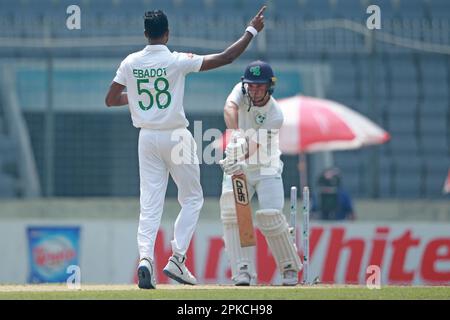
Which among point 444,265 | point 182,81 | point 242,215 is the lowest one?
point 444,265

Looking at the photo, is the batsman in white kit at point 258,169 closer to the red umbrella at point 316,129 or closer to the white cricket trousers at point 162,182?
the white cricket trousers at point 162,182

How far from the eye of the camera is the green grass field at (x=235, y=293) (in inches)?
376

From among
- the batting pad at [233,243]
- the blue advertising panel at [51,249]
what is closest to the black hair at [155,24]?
the batting pad at [233,243]

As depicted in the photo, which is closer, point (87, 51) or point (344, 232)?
point (344, 232)

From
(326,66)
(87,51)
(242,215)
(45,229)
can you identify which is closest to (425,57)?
(326,66)

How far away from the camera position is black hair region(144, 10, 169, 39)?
1059 cm

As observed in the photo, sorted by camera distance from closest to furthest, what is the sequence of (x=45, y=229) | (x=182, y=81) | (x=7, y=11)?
(x=182, y=81), (x=45, y=229), (x=7, y=11)

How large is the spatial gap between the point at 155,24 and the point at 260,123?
4.75 ft

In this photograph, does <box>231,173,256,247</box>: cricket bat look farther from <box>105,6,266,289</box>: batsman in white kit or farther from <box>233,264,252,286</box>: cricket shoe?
<box>105,6,266,289</box>: batsman in white kit

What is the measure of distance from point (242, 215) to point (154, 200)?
107 cm

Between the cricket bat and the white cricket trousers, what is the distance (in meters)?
0.59

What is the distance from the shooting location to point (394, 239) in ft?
57.7

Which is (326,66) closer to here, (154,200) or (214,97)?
(214,97)

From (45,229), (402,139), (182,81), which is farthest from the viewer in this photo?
(402,139)
